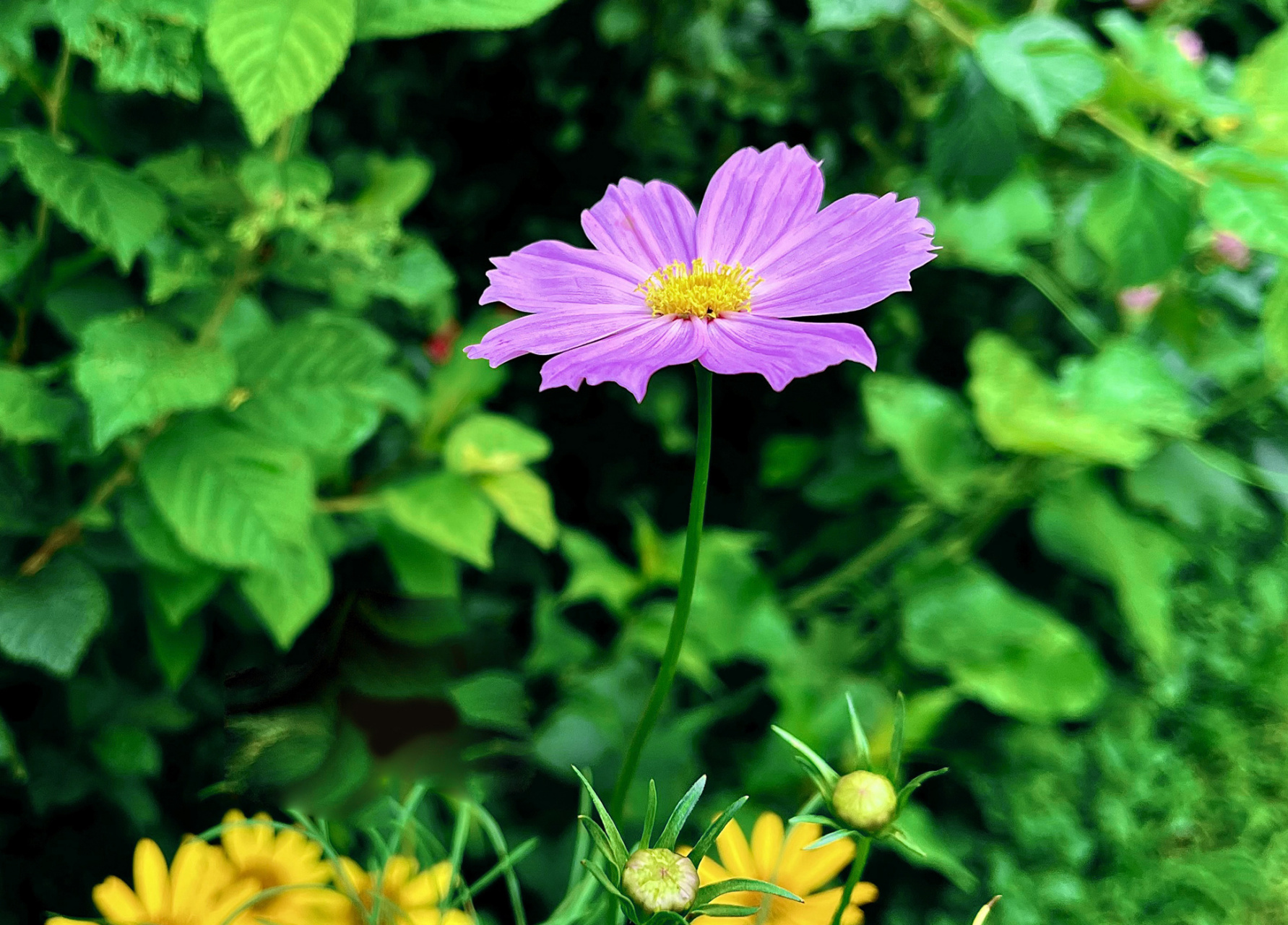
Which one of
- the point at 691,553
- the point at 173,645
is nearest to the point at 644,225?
the point at 691,553

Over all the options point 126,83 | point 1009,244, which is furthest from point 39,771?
point 1009,244

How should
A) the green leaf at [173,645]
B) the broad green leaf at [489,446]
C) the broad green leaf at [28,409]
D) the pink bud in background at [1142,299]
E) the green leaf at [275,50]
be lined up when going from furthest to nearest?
the pink bud in background at [1142,299]
the broad green leaf at [489,446]
the green leaf at [173,645]
the broad green leaf at [28,409]
the green leaf at [275,50]

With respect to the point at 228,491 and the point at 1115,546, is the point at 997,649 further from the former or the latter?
the point at 228,491

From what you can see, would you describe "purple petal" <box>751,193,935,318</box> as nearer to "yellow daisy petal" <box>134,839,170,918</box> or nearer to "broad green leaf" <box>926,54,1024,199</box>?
"yellow daisy petal" <box>134,839,170,918</box>

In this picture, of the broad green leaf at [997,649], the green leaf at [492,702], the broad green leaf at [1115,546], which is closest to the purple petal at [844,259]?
the green leaf at [492,702]

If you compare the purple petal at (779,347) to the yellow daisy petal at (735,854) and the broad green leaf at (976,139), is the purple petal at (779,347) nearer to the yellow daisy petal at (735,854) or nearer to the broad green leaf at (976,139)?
the yellow daisy petal at (735,854)

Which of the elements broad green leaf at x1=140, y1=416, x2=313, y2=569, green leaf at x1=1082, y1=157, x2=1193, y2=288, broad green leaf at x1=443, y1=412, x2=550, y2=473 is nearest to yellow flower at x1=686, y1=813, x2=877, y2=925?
broad green leaf at x1=140, y1=416, x2=313, y2=569

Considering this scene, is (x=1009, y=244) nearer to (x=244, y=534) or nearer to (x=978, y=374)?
(x=978, y=374)
